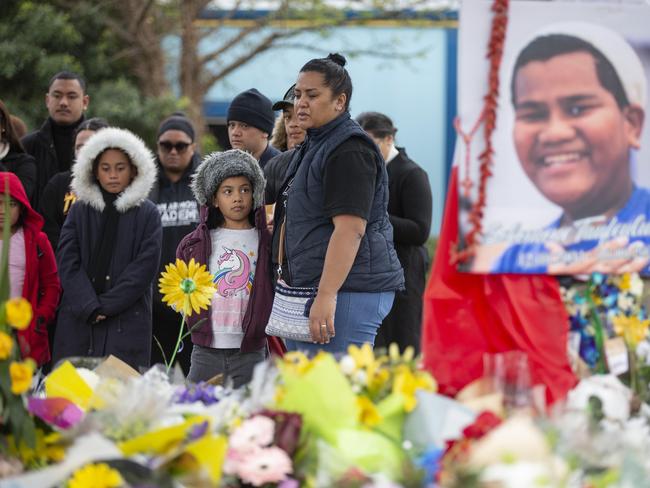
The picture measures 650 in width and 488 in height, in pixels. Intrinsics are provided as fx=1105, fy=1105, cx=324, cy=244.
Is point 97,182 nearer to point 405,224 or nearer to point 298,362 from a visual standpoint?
point 405,224

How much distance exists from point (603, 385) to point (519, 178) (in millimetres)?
574

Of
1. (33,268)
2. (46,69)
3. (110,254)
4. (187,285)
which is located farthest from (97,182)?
(46,69)

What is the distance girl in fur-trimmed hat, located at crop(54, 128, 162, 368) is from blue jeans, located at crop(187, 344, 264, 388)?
1.30 ft

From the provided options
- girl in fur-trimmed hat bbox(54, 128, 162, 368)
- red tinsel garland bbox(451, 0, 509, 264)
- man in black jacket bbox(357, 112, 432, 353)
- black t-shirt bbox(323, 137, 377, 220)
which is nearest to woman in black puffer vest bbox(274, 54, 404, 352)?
black t-shirt bbox(323, 137, 377, 220)

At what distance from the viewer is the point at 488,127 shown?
2.87 metres

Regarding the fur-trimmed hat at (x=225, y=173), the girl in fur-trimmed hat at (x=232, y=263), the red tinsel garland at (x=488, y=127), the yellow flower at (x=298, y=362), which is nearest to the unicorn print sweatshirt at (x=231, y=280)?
the girl in fur-trimmed hat at (x=232, y=263)

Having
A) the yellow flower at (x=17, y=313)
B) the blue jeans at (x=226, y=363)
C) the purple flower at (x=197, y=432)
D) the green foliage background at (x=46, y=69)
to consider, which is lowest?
the blue jeans at (x=226, y=363)

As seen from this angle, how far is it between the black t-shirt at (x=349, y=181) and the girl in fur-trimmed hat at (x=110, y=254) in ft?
5.32

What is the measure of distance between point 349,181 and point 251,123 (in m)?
1.72

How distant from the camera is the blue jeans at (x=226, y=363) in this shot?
4848 mm

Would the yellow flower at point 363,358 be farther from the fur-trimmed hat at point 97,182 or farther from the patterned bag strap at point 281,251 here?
the fur-trimmed hat at point 97,182

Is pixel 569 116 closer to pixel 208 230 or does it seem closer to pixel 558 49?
pixel 558 49

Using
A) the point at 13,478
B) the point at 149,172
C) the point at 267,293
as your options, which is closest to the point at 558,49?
the point at 13,478

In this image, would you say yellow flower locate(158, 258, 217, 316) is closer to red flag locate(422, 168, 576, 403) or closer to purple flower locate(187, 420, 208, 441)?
red flag locate(422, 168, 576, 403)
